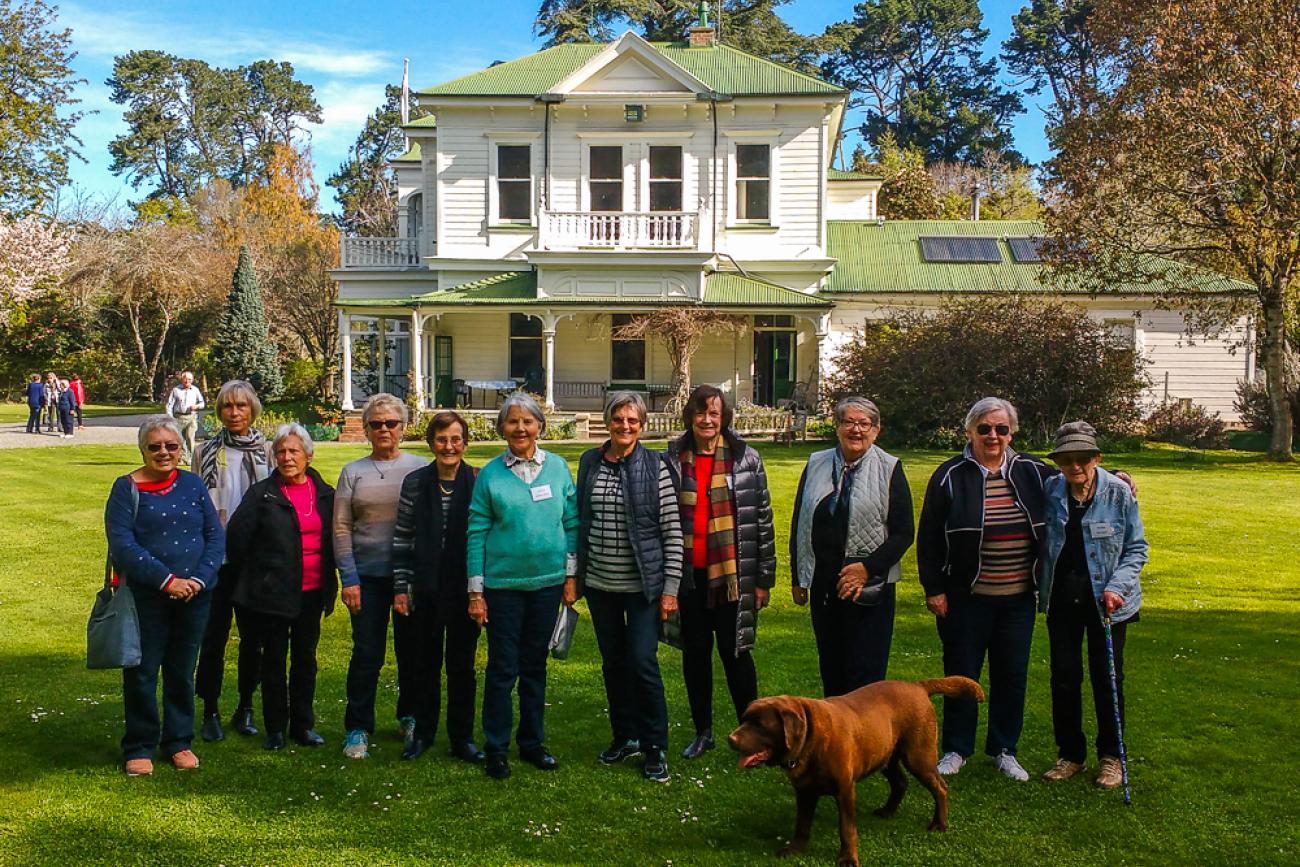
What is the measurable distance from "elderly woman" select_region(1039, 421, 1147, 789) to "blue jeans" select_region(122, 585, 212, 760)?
411 cm

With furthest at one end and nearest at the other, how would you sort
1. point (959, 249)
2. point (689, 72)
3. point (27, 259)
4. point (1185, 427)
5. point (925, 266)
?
point (959, 249) → point (27, 259) → point (925, 266) → point (689, 72) → point (1185, 427)

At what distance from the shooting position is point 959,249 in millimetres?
29953

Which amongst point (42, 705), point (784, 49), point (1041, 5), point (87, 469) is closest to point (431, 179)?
point (87, 469)

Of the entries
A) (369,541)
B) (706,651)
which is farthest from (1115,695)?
(369,541)

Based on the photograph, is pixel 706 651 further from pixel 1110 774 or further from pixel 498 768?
pixel 1110 774

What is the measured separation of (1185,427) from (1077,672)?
21459 mm

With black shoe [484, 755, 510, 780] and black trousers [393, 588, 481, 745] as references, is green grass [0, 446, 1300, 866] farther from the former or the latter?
black trousers [393, 588, 481, 745]

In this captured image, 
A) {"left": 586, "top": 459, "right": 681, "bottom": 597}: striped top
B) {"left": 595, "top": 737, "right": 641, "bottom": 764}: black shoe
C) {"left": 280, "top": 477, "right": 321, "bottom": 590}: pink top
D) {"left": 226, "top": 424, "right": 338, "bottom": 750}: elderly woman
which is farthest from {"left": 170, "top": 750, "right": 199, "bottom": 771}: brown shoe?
{"left": 586, "top": 459, "right": 681, "bottom": 597}: striped top

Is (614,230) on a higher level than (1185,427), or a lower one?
higher

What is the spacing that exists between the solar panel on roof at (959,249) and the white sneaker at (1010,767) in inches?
1005

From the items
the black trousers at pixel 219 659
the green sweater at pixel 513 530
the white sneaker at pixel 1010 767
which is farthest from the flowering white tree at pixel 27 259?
the white sneaker at pixel 1010 767

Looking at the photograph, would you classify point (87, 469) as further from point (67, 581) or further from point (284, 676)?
point (284, 676)

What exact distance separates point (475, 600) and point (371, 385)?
2749 cm

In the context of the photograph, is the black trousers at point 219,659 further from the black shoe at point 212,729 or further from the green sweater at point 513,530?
the green sweater at point 513,530
